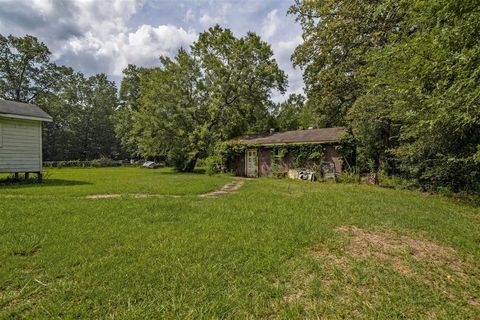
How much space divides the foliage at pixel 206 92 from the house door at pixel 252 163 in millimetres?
3875

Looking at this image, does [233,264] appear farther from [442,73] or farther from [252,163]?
[252,163]

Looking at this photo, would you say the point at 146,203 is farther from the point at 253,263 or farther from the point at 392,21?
the point at 392,21

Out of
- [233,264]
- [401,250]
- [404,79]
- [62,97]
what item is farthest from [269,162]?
[62,97]

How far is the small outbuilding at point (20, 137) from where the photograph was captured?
1126 cm

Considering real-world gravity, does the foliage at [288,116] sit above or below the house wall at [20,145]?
above

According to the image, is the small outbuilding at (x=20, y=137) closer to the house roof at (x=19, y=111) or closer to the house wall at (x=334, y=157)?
the house roof at (x=19, y=111)

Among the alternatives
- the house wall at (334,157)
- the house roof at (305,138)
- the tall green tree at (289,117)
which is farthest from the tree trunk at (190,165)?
the tall green tree at (289,117)

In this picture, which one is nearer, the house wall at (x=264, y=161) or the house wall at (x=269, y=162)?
the house wall at (x=269, y=162)

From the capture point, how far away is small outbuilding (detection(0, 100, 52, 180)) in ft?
36.9

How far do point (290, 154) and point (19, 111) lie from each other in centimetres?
1437

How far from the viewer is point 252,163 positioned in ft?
62.5

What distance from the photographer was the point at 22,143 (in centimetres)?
1191

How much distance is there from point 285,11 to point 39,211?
15.9m

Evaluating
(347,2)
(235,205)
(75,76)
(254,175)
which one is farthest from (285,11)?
(75,76)
